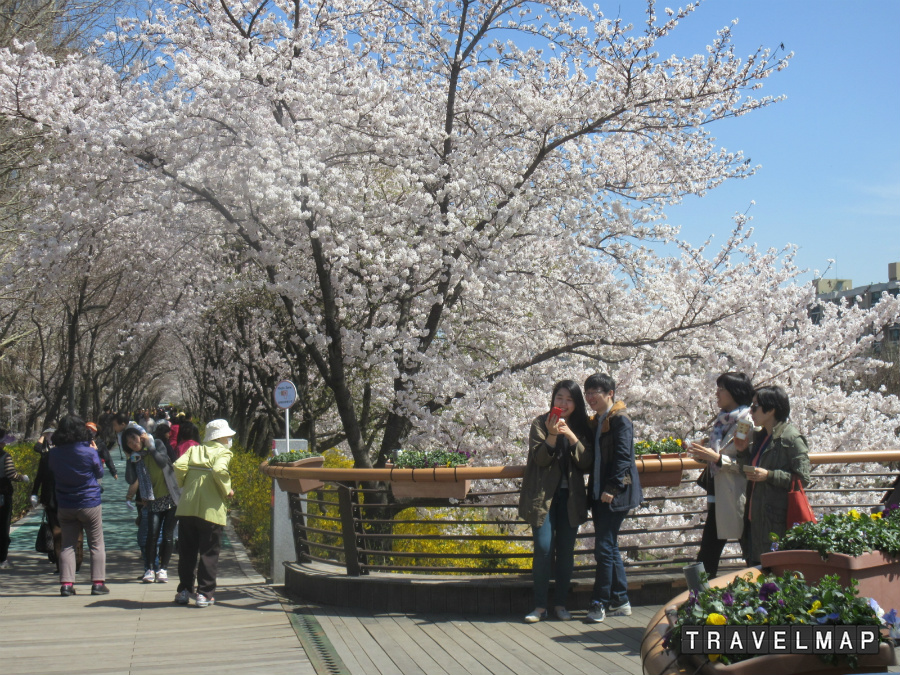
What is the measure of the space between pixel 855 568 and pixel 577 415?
2.90m

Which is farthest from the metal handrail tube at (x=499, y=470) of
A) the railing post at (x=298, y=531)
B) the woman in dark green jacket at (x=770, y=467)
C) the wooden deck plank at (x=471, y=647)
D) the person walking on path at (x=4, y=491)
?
the person walking on path at (x=4, y=491)

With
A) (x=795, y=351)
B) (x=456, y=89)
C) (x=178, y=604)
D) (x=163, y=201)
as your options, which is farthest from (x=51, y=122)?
(x=795, y=351)

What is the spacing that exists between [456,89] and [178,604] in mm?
6984

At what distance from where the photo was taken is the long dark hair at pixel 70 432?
8.12 m

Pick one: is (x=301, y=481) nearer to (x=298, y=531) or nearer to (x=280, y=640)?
(x=298, y=531)

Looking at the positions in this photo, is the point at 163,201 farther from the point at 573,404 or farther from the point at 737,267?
the point at 737,267

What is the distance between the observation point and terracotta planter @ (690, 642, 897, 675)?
8.70 ft

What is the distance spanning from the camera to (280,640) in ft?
19.7

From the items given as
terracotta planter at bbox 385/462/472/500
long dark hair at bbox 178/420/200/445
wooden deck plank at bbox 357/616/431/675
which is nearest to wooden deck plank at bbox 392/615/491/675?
wooden deck plank at bbox 357/616/431/675

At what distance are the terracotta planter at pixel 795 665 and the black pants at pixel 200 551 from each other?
547 centimetres

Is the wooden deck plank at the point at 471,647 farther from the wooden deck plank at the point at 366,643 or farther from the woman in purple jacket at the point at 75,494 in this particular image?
the woman in purple jacket at the point at 75,494

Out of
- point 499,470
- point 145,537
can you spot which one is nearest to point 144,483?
point 145,537

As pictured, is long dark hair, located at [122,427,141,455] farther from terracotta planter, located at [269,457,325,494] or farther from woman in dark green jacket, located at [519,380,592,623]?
woman in dark green jacket, located at [519,380,592,623]

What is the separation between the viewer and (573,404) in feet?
20.3
